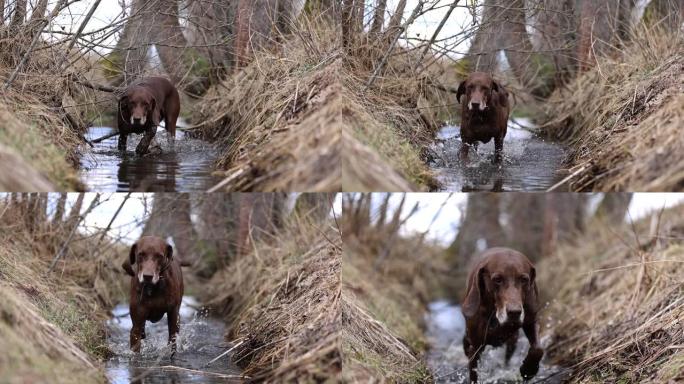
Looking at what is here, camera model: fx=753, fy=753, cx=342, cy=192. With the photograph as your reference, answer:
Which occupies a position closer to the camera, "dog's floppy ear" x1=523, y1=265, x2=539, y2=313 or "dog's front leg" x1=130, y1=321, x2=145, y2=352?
"dog's floppy ear" x1=523, y1=265, x2=539, y2=313

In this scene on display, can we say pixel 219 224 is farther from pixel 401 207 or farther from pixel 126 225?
pixel 401 207

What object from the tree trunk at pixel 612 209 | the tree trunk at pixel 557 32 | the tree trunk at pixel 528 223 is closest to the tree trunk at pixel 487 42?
the tree trunk at pixel 557 32

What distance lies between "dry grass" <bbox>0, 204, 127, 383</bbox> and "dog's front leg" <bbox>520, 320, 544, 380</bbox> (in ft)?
11.0

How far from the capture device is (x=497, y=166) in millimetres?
7965

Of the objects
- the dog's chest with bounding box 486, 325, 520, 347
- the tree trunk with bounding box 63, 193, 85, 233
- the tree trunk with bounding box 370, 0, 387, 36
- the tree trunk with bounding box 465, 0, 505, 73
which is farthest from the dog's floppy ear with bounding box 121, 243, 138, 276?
the tree trunk with bounding box 465, 0, 505, 73

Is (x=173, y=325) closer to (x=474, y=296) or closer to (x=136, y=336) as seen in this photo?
(x=136, y=336)

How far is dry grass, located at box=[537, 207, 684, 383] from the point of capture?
5359mm

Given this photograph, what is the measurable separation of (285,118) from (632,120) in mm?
3371

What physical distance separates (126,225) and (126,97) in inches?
61.2

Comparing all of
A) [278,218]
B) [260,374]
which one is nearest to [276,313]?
[260,374]

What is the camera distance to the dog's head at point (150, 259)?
21.6 feet

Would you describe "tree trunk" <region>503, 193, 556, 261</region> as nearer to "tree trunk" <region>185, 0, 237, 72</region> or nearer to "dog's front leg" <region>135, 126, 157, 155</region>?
"tree trunk" <region>185, 0, 237, 72</region>

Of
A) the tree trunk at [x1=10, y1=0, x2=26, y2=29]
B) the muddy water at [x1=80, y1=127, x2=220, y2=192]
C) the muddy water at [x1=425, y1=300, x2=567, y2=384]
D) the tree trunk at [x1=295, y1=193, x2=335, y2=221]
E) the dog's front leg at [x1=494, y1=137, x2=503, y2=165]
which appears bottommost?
the muddy water at [x1=425, y1=300, x2=567, y2=384]

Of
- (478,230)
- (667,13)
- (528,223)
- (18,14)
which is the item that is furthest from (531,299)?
(528,223)
